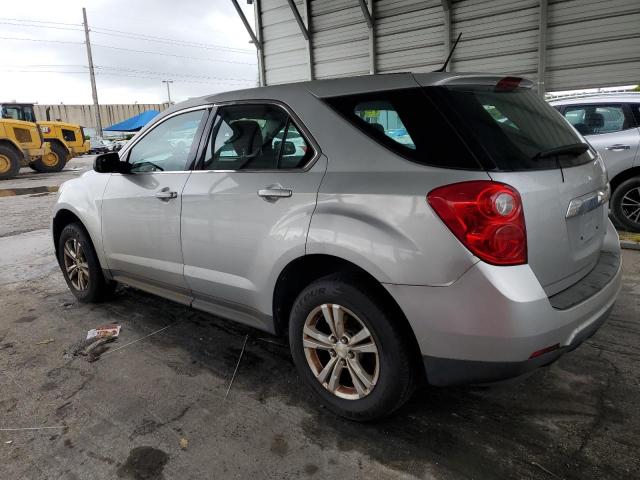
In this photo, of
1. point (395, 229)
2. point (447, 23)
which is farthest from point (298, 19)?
point (395, 229)

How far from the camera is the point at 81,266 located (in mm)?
4223

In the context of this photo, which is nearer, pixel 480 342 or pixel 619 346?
pixel 480 342

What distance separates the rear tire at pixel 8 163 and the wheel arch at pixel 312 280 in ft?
60.6

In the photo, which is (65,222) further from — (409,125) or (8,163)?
(8,163)

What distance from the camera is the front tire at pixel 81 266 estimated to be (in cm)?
405

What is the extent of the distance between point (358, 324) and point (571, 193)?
3.74ft

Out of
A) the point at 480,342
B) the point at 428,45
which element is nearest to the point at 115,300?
the point at 480,342

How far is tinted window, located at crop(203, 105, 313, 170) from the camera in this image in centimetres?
258

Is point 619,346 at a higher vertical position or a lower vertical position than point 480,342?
lower

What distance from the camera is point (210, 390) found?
2811 mm

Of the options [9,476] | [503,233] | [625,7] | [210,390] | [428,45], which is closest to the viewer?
[503,233]

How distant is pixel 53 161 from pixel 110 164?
1997 cm

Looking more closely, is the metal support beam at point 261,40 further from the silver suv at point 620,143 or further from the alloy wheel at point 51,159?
the alloy wheel at point 51,159

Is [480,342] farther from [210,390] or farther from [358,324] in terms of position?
[210,390]
